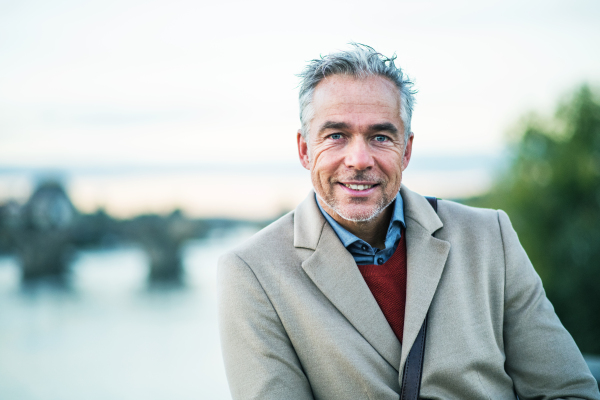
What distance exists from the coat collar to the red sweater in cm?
5

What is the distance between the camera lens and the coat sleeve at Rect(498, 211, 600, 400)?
5.50 feet

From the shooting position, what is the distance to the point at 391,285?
179cm

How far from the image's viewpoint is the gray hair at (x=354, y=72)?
1.75 meters

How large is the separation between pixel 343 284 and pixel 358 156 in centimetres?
49

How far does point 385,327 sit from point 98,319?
18.6 m

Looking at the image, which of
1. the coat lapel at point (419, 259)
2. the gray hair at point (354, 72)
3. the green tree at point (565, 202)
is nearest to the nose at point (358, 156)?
the gray hair at point (354, 72)

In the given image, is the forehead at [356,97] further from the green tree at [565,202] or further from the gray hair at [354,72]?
the green tree at [565,202]

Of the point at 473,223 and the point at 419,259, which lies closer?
the point at 419,259

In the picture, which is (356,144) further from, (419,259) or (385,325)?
(385,325)

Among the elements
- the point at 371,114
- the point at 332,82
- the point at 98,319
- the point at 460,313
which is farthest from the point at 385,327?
the point at 98,319

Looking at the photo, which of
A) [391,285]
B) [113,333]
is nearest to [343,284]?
[391,285]

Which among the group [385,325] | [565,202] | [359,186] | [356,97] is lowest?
[565,202]

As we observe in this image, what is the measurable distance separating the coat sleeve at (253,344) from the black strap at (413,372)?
338mm

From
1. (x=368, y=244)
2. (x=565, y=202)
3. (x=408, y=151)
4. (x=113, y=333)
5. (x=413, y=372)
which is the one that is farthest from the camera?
(x=113, y=333)
